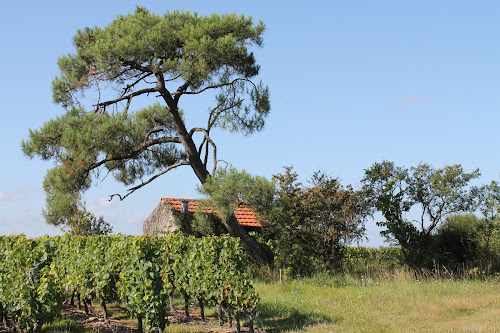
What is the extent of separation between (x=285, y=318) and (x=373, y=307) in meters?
2.07

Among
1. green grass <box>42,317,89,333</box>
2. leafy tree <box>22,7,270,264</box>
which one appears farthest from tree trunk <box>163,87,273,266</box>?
green grass <box>42,317,89,333</box>

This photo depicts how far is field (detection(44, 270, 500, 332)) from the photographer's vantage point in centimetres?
964

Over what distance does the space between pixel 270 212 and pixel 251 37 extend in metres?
5.75

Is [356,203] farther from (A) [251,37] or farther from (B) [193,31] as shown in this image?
(B) [193,31]

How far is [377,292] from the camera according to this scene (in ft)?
41.6

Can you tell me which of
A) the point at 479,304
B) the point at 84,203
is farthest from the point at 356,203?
the point at 84,203

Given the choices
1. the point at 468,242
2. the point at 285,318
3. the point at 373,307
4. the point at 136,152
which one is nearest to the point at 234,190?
the point at 136,152

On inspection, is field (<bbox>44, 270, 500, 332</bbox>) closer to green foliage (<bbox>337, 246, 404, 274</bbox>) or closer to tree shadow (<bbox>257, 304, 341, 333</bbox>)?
tree shadow (<bbox>257, 304, 341, 333</bbox>)

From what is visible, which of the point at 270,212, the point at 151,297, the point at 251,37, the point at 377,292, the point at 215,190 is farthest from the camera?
the point at 251,37

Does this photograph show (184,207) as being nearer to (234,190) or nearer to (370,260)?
(234,190)

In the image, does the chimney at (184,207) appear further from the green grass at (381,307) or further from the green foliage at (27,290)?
the green foliage at (27,290)

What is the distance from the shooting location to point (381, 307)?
36.9ft

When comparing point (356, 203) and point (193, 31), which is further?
point (356, 203)

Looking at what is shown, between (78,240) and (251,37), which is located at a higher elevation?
(251,37)
